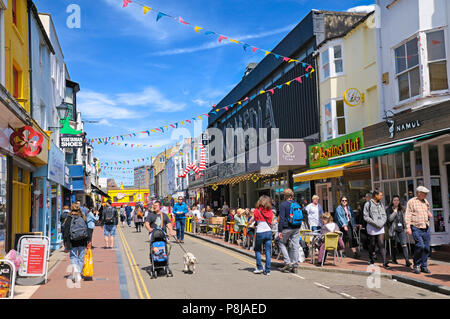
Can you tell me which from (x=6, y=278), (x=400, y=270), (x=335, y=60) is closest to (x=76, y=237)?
(x=6, y=278)

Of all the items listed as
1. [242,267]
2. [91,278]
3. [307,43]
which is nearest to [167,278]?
[91,278]

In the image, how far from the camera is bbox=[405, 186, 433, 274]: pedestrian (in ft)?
31.9

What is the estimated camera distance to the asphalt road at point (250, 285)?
7.82 meters

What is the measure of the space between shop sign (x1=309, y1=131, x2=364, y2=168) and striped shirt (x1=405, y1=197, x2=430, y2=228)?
23.2 ft

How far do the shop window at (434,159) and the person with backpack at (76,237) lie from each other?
9293mm

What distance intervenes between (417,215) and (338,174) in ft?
21.2

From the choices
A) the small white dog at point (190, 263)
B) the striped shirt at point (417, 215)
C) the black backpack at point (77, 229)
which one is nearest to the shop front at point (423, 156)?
the striped shirt at point (417, 215)

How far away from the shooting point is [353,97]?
17922mm

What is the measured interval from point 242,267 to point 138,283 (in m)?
3.20

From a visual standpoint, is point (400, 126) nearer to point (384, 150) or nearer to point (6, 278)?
point (384, 150)

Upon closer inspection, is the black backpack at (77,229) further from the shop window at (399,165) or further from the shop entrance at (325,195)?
the shop entrance at (325,195)
